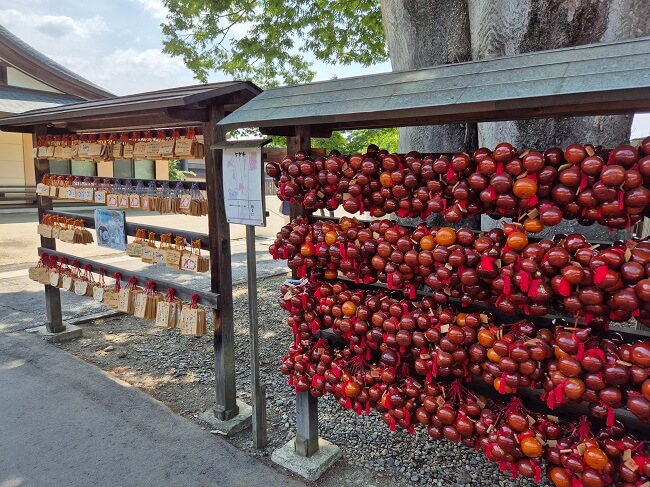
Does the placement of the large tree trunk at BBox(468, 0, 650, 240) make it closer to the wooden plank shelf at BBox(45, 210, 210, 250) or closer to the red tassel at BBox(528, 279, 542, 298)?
the red tassel at BBox(528, 279, 542, 298)

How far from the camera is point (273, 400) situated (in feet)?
13.6

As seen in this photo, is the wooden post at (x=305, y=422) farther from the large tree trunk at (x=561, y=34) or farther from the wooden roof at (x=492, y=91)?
the large tree trunk at (x=561, y=34)

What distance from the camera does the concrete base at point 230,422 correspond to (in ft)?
11.7

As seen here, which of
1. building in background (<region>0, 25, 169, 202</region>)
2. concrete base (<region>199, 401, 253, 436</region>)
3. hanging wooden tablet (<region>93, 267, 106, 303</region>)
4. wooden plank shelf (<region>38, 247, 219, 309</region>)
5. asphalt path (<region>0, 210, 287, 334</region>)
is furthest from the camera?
building in background (<region>0, 25, 169, 202</region>)

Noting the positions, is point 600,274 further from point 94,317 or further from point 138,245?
point 94,317

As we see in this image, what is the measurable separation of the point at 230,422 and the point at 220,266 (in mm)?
1306

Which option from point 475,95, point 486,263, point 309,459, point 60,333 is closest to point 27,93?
point 60,333

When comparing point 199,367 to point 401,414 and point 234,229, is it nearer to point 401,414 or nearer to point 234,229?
point 401,414

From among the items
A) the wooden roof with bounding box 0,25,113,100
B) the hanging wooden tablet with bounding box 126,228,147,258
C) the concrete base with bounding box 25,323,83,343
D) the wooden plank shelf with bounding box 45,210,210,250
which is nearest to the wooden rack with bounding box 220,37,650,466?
the wooden plank shelf with bounding box 45,210,210,250

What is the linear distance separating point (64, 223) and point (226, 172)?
3.02m

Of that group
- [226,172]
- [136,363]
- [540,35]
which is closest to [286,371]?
[226,172]

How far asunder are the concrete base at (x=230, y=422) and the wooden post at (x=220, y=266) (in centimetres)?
5

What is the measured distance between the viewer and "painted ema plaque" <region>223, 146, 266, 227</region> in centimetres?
310

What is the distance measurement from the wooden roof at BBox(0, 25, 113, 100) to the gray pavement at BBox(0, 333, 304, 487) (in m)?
13.1
